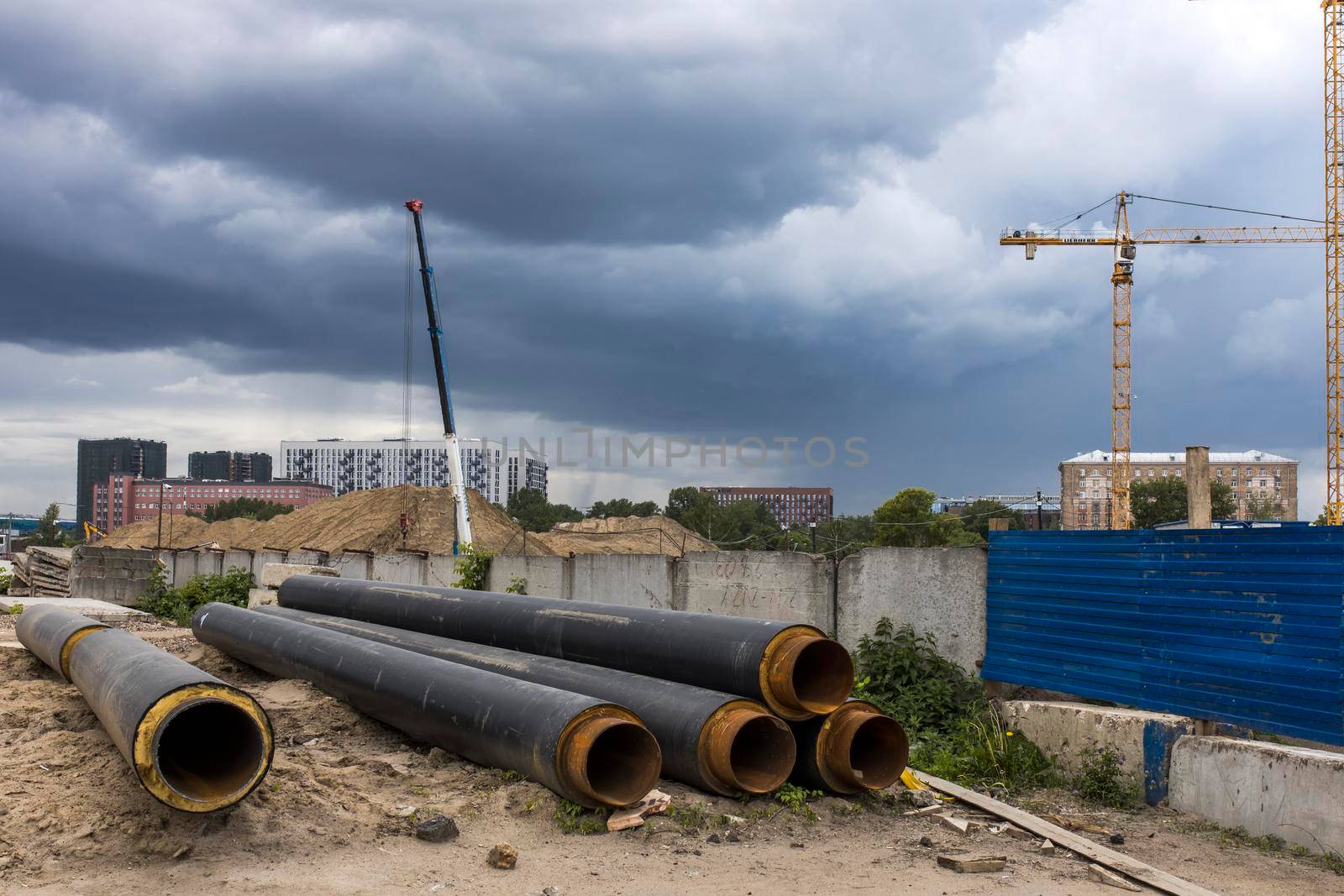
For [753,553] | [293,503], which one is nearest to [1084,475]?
[293,503]

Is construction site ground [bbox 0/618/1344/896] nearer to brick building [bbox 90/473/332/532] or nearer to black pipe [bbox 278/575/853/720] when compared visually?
black pipe [bbox 278/575/853/720]

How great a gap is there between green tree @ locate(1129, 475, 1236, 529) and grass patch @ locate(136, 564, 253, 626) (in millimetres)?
66824

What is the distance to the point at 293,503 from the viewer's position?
388 ft

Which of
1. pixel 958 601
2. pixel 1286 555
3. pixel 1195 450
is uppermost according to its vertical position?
pixel 1195 450

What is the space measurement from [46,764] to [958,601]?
272 inches

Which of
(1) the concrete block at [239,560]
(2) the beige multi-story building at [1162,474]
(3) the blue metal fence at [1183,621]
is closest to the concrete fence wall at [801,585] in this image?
(3) the blue metal fence at [1183,621]

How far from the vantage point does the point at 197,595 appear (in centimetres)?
2134

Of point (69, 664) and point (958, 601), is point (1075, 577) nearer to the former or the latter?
point (958, 601)

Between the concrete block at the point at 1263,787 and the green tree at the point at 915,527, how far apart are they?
4053cm

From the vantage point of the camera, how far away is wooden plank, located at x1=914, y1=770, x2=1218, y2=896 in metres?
5.14

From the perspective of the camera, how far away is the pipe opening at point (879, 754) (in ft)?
21.0

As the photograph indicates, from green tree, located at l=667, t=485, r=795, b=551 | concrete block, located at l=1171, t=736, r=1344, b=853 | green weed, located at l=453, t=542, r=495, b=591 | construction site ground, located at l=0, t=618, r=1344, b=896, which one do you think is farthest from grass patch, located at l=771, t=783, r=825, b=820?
green tree, located at l=667, t=485, r=795, b=551

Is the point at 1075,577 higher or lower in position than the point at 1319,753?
higher

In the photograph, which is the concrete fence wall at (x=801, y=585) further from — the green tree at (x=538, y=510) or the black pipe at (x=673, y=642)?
the green tree at (x=538, y=510)
